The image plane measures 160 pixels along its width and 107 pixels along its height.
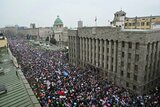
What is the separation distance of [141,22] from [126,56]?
3440 centimetres

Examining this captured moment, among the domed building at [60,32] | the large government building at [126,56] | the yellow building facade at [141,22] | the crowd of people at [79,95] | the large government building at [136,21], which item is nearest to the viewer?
the crowd of people at [79,95]

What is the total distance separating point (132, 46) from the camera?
31.5 meters

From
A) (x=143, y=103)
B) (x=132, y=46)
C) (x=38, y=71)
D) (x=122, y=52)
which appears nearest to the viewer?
(x=143, y=103)

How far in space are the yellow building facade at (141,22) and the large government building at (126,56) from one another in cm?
2655

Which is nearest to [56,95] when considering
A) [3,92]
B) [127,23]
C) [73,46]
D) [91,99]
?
[91,99]

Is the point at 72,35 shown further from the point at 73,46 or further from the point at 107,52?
the point at 107,52

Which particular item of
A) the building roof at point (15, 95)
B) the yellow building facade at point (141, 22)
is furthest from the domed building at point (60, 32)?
the building roof at point (15, 95)

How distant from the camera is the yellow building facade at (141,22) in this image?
56894 mm

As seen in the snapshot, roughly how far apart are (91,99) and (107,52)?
15.9 meters

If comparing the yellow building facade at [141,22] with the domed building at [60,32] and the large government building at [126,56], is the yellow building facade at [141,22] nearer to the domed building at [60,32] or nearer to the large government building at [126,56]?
the large government building at [126,56]

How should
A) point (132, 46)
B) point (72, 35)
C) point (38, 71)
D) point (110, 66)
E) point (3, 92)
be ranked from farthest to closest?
point (72, 35) → point (38, 71) → point (110, 66) → point (132, 46) → point (3, 92)

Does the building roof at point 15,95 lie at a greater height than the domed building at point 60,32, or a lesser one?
lesser

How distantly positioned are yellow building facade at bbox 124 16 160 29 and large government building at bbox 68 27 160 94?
87.1ft

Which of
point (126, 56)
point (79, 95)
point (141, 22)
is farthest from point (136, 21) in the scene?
point (79, 95)
